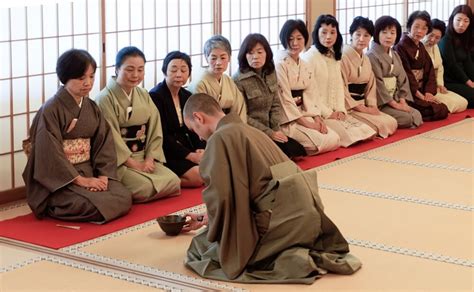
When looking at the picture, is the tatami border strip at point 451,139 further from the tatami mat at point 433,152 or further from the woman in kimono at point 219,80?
the woman in kimono at point 219,80

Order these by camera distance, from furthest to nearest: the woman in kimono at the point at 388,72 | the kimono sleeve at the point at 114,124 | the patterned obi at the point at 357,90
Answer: the woman in kimono at the point at 388,72 → the patterned obi at the point at 357,90 → the kimono sleeve at the point at 114,124

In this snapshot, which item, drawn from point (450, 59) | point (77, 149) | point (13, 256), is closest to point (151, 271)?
point (13, 256)

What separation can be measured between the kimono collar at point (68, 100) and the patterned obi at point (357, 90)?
3561 millimetres

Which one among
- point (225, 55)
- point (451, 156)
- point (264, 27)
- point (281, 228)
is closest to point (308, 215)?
point (281, 228)

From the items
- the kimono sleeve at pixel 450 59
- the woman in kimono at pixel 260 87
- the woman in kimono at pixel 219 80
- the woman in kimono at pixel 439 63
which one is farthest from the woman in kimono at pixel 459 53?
the woman in kimono at pixel 219 80

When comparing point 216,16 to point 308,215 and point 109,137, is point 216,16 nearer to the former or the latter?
point 109,137

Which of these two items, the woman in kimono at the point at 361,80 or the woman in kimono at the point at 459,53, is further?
the woman in kimono at the point at 459,53

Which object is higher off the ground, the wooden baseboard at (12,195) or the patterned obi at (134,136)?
the patterned obi at (134,136)

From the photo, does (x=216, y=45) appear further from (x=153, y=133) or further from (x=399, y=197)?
(x=399, y=197)

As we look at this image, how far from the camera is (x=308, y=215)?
486cm

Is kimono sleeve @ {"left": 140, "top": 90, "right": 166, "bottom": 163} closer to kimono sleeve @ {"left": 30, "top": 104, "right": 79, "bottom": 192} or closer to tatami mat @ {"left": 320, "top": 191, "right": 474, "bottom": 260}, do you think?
kimono sleeve @ {"left": 30, "top": 104, "right": 79, "bottom": 192}

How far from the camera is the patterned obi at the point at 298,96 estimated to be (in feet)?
27.2

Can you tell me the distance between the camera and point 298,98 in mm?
8320

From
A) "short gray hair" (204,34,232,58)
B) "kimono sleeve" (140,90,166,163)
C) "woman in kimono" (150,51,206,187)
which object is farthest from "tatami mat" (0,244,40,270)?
"short gray hair" (204,34,232,58)
